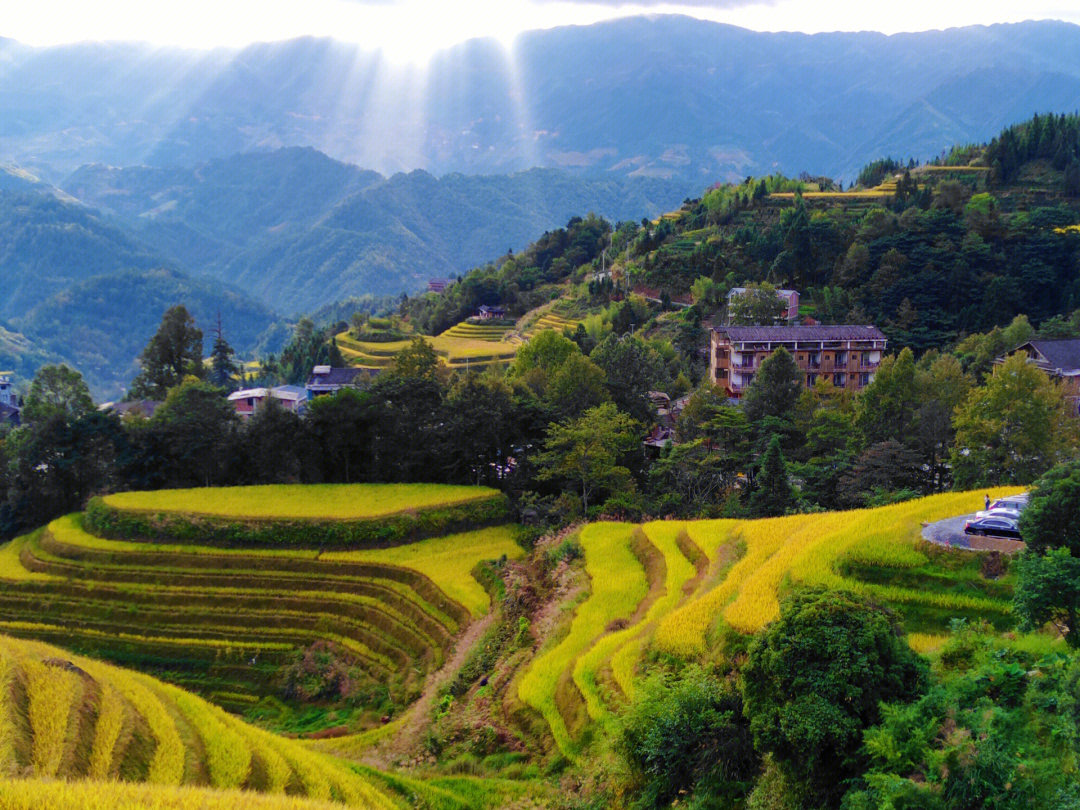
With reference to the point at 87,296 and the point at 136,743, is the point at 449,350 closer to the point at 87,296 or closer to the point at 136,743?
the point at 136,743

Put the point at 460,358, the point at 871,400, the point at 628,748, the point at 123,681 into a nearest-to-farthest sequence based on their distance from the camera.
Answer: the point at 628,748, the point at 123,681, the point at 871,400, the point at 460,358

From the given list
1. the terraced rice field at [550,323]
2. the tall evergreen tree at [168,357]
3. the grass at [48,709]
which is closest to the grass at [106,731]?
the grass at [48,709]

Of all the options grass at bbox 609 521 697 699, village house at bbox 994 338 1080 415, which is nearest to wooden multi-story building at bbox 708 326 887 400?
village house at bbox 994 338 1080 415

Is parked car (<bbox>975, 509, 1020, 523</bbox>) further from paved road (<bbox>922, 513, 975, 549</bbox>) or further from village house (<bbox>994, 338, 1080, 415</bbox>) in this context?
village house (<bbox>994, 338, 1080, 415</bbox>)

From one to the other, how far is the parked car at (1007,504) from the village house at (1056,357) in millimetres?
25548

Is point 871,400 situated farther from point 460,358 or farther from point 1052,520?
point 460,358

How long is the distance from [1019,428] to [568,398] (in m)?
15.8

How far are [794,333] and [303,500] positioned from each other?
1126 inches

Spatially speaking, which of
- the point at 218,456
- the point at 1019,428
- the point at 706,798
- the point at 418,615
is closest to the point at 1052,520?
the point at 706,798

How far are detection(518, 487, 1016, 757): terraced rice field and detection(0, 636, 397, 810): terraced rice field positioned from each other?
12.9 ft

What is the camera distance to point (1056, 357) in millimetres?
39750

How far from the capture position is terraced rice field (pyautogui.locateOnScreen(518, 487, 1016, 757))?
14312 millimetres

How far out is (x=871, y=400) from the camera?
3094 cm

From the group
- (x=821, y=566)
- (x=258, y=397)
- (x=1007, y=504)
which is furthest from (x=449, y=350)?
(x=1007, y=504)
